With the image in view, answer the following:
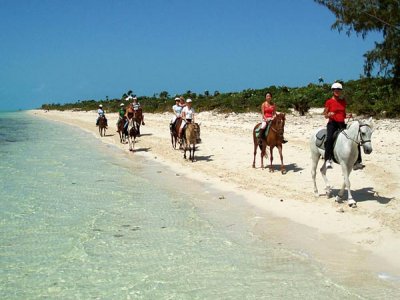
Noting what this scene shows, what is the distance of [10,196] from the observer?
37.6 feet

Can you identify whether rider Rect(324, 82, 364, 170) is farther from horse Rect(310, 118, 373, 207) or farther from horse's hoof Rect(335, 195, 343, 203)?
horse's hoof Rect(335, 195, 343, 203)

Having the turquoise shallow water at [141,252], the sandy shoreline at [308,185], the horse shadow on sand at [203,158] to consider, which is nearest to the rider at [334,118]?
the sandy shoreline at [308,185]

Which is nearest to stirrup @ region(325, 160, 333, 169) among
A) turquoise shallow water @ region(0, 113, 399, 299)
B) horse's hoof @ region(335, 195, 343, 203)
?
horse's hoof @ region(335, 195, 343, 203)

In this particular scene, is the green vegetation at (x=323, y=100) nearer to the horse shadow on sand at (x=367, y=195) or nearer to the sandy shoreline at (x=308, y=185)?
the sandy shoreline at (x=308, y=185)

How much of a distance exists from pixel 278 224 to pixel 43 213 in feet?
16.1

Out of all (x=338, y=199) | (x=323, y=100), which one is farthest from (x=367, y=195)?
(x=323, y=100)

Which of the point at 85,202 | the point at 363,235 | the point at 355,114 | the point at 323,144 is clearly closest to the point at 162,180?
the point at 85,202

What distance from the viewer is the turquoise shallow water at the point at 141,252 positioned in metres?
5.45

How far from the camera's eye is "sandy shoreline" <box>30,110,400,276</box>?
7.25 meters

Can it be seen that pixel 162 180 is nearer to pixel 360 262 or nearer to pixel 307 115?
pixel 360 262

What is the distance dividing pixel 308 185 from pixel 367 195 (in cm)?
174

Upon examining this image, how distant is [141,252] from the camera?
686 cm

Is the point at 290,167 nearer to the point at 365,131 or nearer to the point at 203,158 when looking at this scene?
the point at 203,158

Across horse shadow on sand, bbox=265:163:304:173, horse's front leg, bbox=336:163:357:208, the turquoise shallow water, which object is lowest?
the turquoise shallow water
